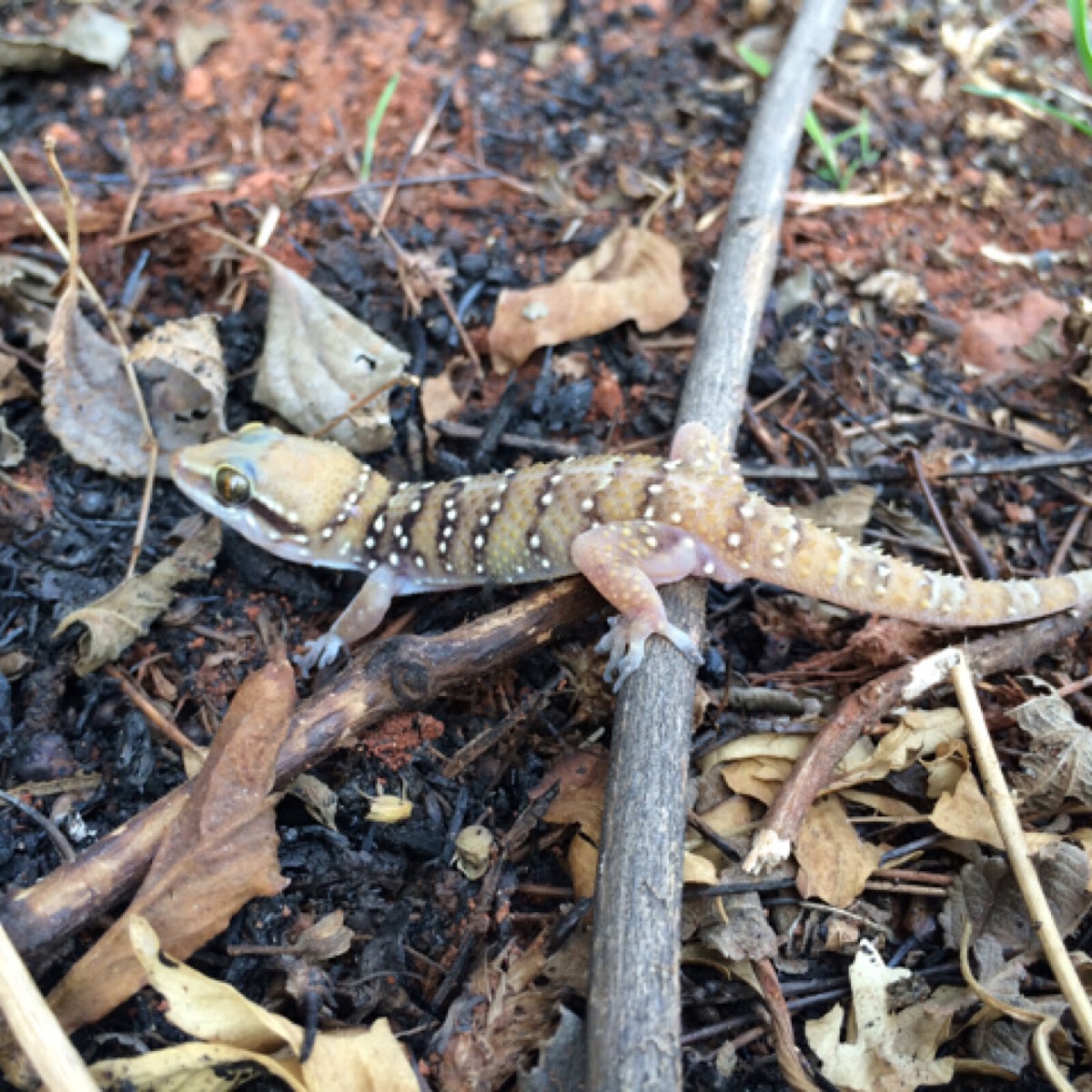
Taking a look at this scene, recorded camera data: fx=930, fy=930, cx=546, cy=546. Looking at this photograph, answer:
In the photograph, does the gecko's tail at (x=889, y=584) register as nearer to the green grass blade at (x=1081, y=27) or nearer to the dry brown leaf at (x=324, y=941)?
the dry brown leaf at (x=324, y=941)

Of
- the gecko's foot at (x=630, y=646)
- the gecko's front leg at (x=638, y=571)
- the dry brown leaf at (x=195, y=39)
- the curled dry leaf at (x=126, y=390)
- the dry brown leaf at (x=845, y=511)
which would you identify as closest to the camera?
the gecko's foot at (x=630, y=646)

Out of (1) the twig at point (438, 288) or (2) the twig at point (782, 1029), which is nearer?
(2) the twig at point (782, 1029)

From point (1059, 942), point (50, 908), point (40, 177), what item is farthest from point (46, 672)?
point (1059, 942)

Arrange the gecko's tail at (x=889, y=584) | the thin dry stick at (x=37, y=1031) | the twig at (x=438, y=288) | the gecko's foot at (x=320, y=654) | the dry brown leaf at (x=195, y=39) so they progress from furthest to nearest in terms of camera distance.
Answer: the dry brown leaf at (x=195, y=39), the twig at (x=438, y=288), the gecko's foot at (x=320, y=654), the gecko's tail at (x=889, y=584), the thin dry stick at (x=37, y=1031)

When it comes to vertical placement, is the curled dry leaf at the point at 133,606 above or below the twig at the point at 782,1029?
above

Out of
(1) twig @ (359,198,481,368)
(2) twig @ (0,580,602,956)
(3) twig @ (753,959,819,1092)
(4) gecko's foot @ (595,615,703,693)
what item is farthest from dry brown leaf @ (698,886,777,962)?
(1) twig @ (359,198,481,368)

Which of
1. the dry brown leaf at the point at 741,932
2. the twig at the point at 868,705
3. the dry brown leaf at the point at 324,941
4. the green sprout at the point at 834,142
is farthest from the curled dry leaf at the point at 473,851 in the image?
the green sprout at the point at 834,142

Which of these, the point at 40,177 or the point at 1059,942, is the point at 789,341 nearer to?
the point at 1059,942
